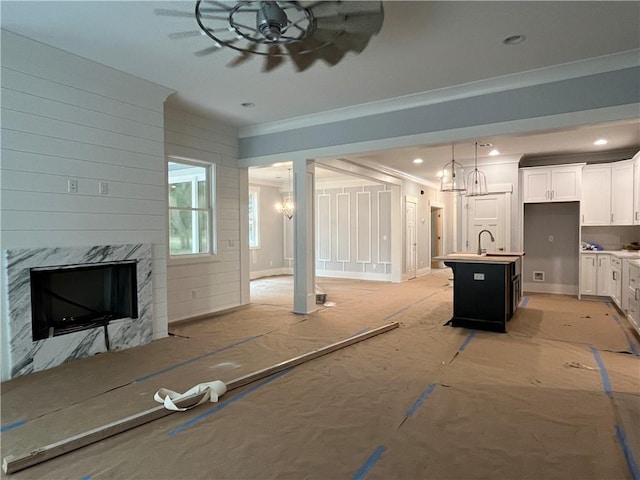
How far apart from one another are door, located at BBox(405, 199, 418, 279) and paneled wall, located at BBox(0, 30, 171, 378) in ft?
22.9

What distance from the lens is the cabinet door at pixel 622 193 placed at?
664 centimetres

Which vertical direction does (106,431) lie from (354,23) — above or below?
below

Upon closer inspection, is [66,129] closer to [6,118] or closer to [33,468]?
[6,118]

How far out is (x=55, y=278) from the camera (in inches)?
155

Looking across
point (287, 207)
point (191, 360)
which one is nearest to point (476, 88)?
point (191, 360)

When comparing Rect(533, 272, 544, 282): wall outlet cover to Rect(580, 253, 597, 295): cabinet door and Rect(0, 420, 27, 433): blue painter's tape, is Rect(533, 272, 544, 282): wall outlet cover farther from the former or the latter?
Rect(0, 420, 27, 433): blue painter's tape

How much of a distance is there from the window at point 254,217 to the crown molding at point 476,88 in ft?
16.7

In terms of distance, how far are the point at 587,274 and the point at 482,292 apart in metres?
3.39

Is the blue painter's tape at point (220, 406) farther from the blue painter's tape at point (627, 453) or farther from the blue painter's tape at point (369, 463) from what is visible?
the blue painter's tape at point (627, 453)

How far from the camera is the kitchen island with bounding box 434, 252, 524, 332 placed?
496cm

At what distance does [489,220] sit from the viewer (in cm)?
793

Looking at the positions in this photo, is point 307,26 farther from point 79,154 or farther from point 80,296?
point 80,296

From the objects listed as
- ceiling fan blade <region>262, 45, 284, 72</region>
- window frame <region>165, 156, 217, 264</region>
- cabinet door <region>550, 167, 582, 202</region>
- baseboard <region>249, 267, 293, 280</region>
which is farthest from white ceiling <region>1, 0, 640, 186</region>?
baseboard <region>249, 267, 293, 280</region>

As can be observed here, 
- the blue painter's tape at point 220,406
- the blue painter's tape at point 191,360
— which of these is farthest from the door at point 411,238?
the blue painter's tape at point 220,406
